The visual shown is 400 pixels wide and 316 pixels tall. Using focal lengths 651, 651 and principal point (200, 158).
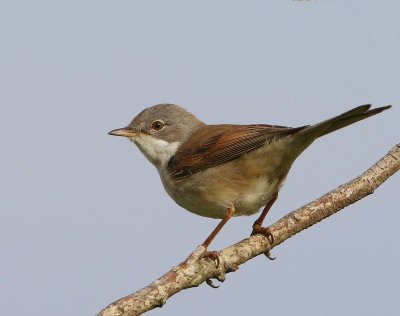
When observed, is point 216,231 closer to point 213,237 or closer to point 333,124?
point 213,237

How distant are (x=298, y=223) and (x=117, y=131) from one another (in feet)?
9.64

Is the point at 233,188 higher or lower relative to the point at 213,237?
higher

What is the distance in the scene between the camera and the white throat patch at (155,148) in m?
8.01

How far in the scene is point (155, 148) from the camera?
8148 millimetres

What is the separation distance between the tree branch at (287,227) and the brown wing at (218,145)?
2.60 feet

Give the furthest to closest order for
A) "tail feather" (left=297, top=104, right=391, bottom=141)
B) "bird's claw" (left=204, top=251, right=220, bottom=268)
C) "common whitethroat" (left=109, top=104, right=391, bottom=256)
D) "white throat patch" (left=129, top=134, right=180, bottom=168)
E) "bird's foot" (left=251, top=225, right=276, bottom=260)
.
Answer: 1. "white throat patch" (left=129, top=134, right=180, bottom=168)
2. "common whitethroat" (left=109, top=104, right=391, bottom=256)
3. "bird's foot" (left=251, top=225, right=276, bottom=260)
4. "bird's claw" (left=204, top=251, right=220, bottom=268)
5. "tail feather" (left=297, top=104, right=391, bottom=141)

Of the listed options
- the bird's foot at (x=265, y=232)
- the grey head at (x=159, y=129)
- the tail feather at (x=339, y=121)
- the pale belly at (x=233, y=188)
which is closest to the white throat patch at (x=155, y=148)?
the grey head at (x=159, y=129)

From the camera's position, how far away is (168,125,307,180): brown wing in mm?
6711

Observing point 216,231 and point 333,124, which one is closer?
point 333,124

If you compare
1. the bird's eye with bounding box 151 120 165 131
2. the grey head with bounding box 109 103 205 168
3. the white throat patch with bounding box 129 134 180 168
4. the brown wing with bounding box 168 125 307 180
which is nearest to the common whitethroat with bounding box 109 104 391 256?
the brown wing with bounding box 168 125 307 180

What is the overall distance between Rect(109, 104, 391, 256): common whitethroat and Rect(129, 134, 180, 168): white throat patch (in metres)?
0.17

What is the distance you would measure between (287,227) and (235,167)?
0.87m

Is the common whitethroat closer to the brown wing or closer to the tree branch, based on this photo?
the brown wing

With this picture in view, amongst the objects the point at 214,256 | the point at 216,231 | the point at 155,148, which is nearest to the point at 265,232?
the point at 216,231
